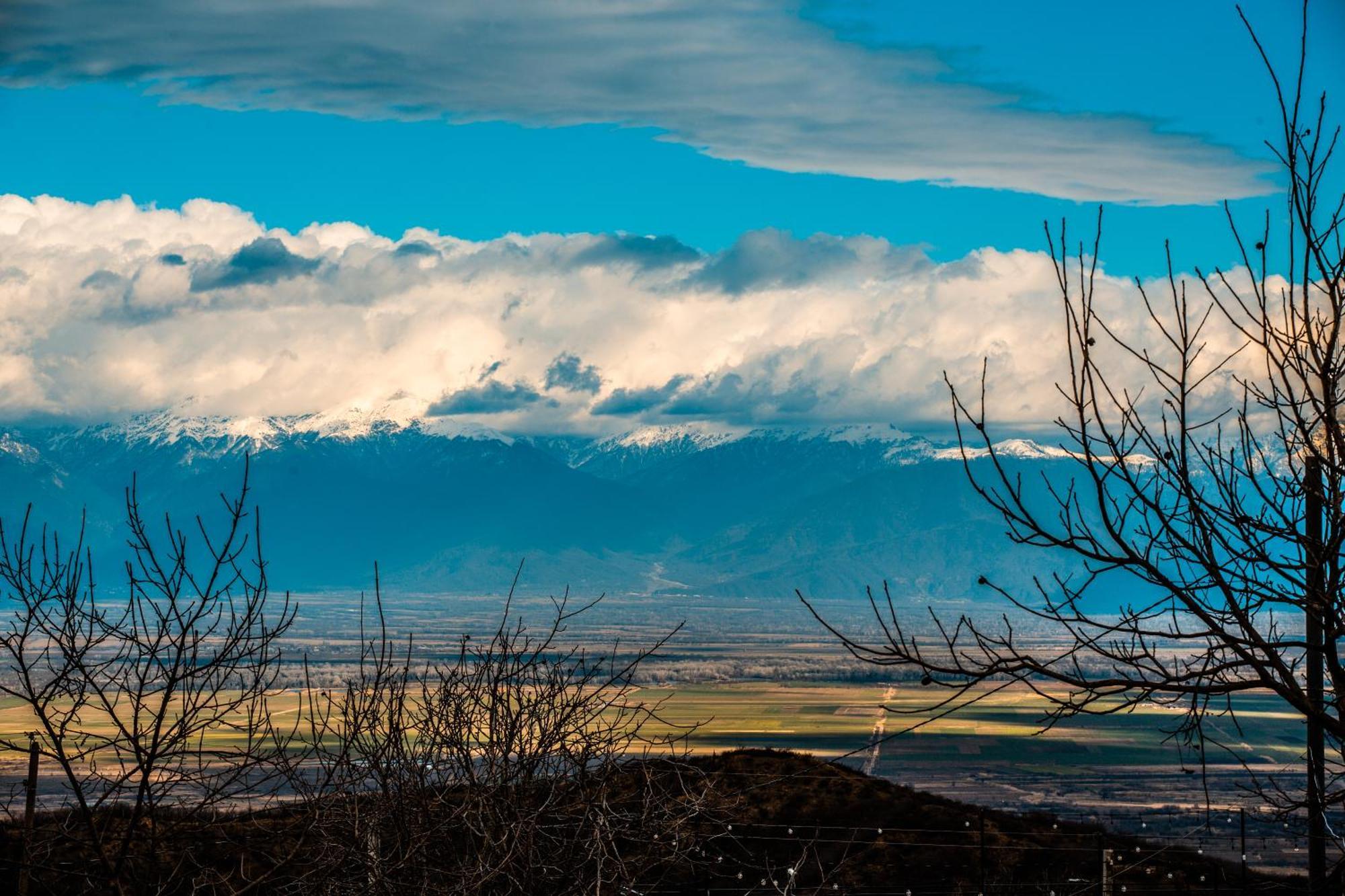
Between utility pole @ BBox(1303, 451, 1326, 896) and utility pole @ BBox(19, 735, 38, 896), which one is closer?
utility pole @ BBox(1303, 451, 1326, 896)

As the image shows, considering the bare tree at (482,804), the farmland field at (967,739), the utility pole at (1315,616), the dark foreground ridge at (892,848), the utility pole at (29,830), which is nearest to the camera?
the utility pole at (1315,616)

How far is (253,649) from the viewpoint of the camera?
770 centimetres

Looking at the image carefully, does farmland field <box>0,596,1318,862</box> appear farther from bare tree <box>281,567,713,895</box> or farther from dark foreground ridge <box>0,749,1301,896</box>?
bare tree <box>281,567,713,895</box>

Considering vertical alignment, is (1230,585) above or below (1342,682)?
above

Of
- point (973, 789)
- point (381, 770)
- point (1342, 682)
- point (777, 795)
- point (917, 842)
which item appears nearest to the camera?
point (1342, 682)

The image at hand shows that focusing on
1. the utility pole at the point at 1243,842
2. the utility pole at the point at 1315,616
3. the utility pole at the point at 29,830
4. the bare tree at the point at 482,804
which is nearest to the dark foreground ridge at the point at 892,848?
the utility pole at the point at 1243,842

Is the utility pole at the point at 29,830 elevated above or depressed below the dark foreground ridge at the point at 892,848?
above

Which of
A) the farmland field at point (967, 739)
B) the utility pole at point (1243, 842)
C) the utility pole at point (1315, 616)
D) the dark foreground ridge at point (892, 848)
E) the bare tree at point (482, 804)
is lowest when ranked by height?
the farmland field at point (967, 739)

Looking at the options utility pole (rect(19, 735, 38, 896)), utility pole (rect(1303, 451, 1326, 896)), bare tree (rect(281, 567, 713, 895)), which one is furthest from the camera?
bare tree (rect(281, 567, 713, 895))

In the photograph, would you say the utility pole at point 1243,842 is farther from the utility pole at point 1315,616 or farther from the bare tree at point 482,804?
the bare tree at point 482,804

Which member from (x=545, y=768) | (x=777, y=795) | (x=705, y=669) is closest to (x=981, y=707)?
(x=705, y=669)

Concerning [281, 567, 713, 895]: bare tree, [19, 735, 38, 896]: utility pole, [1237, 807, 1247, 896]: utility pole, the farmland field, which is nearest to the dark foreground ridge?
[1237, 807, 1247, 896]: utility pole

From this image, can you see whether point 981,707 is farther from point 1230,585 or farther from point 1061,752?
point 1230,585

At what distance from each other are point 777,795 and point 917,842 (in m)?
4.31
